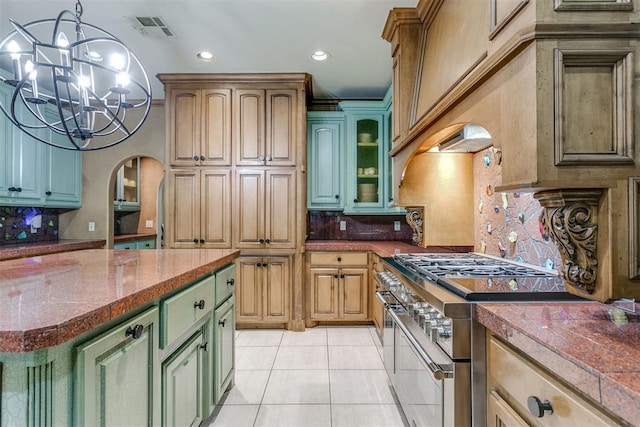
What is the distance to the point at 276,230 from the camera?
3643mm

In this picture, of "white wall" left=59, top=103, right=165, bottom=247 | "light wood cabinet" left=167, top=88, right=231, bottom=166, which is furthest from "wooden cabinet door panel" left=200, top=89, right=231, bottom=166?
"white wall" left=59, top=103, right=165, bottom=247

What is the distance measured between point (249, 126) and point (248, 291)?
5.69 ft

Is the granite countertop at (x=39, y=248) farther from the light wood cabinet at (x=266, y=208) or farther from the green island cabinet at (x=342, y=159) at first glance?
the green island cabinet at (x=342, y=159)

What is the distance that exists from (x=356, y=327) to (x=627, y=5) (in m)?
3.34

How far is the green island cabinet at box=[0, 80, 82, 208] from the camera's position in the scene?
3.30 metres

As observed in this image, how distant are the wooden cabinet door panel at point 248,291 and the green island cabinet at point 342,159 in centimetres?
97

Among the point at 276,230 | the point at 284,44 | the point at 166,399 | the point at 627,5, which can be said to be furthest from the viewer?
the point at 276,230

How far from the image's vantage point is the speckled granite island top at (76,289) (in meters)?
0.79

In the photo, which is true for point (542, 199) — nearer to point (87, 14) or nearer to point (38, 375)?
point (38, 375)

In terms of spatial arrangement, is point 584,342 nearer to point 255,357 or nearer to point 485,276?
point 485,276

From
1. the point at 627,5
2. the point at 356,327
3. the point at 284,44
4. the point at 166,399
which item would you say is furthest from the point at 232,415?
the point at 284,44

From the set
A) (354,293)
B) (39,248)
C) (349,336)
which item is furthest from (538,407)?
(39,248)

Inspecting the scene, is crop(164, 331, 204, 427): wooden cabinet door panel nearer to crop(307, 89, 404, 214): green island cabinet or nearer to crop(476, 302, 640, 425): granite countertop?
crop(476, 302, 640, 425): granite countertop

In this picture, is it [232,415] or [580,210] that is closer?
[580,210]
